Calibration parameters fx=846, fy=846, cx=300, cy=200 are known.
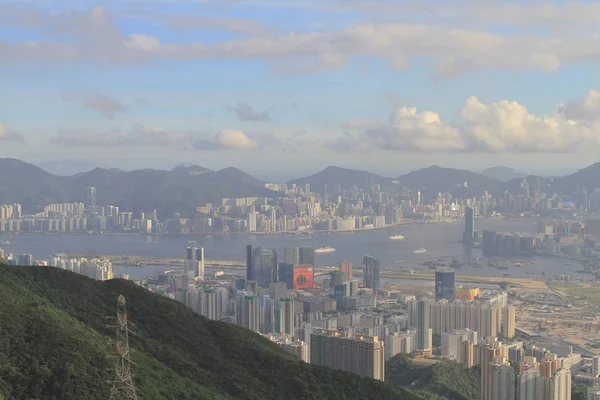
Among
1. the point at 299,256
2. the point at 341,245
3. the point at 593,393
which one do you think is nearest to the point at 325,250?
the point at 341,245

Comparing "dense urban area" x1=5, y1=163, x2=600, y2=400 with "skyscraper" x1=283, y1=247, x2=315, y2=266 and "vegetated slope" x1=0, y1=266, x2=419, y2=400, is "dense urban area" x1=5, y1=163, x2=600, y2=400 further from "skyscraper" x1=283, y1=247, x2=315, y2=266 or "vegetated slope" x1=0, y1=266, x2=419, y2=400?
"vegetated slope" x1=0, y1=266, x2=419, y2=400

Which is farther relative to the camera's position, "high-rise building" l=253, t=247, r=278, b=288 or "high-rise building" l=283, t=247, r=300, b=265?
"high-rise building" l=283, t=247, r=300, b=265

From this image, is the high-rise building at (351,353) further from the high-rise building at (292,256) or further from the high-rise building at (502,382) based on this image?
the high-rise building at (292,256)

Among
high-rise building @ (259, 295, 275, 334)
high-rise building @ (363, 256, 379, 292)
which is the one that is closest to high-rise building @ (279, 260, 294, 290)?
high-rise building @ (363, 256, 379, 292)

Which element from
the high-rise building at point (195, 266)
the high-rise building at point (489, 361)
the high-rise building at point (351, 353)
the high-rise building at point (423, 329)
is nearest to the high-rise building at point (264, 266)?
the high-rise building at point (195, 266)

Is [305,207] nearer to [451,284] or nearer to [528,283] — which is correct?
[528,283]

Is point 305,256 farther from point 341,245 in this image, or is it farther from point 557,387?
point 557,387

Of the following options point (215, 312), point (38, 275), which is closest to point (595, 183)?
point (215, 312)
